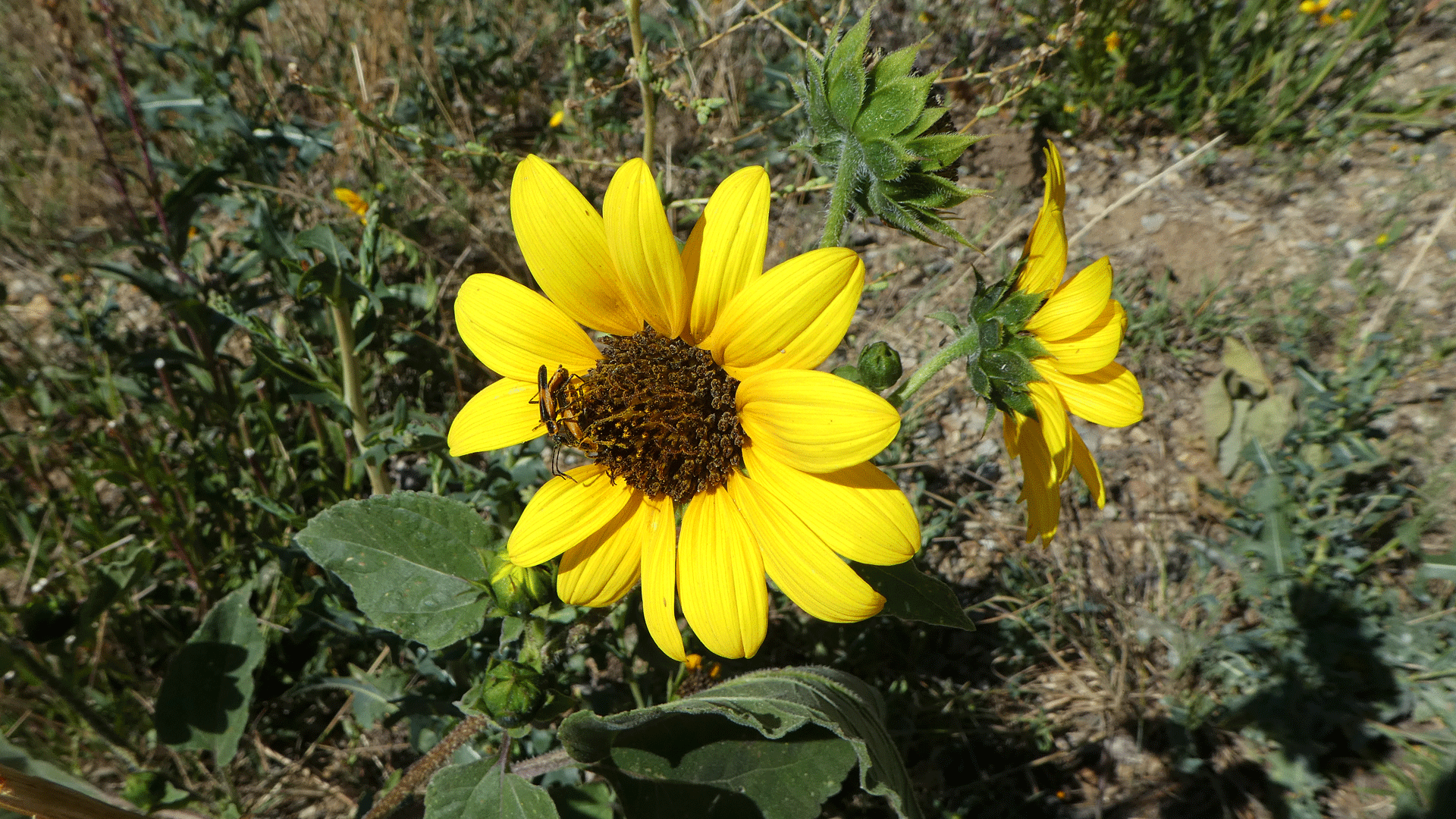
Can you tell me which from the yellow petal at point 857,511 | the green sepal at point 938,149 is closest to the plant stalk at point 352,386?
the yellow petal at point 857,511

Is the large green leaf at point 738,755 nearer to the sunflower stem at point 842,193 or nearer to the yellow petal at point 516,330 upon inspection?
the yellow petal at point 516,330

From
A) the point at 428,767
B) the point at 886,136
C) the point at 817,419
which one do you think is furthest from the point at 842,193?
the point at 428,767

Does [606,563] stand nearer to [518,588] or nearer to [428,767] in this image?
[518,588]

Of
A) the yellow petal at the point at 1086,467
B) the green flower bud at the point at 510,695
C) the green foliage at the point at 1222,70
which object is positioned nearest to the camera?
the green flower bud at the point at 510,695

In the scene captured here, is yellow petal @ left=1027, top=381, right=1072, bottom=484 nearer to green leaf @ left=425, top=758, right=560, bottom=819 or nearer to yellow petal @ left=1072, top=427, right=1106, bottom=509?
yellow petal @ left=1072, top=427, right=1106, bottom=509

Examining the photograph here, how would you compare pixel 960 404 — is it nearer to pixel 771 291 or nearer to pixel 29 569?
pixel 771 291

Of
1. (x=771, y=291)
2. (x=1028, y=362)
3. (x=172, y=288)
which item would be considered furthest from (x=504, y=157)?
(x=1028, y=362)
